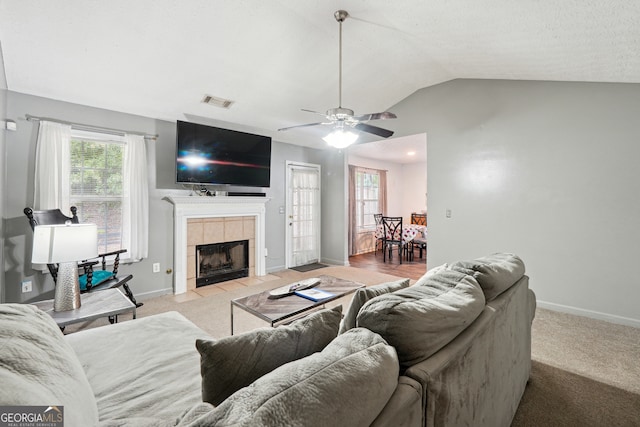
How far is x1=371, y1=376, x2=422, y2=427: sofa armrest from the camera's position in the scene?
70cm

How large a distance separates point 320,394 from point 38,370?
2.29 ft

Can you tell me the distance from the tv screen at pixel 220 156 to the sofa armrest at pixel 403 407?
12.5 feet

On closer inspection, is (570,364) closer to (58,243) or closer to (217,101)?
(58,243)

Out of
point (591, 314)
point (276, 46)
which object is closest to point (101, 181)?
point (276, 46)

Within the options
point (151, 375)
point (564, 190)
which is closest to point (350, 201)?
point (564, 190)

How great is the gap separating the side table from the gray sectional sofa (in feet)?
1.22

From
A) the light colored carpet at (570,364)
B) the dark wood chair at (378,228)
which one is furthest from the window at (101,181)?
the dark wood chair at (378,228)

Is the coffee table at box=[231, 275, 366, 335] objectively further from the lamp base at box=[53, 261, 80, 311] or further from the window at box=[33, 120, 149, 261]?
the window at box=[33, 120, 149, 261]

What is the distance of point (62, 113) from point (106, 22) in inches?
57.9

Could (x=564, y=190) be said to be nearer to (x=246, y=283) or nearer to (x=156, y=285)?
(x=246, y=283)

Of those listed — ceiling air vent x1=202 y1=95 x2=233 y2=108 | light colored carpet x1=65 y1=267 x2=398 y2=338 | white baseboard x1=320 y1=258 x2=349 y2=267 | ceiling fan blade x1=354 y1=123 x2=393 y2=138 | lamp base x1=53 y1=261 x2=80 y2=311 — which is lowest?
light colored carpet x1=65 y1=267 x2=398 y2=338

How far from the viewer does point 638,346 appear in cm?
253

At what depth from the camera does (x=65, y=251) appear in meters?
1.92

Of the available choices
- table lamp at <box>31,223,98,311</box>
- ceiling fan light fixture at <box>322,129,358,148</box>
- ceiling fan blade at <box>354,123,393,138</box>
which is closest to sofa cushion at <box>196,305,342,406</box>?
table lamp at <box>31,223,98,311</box>
